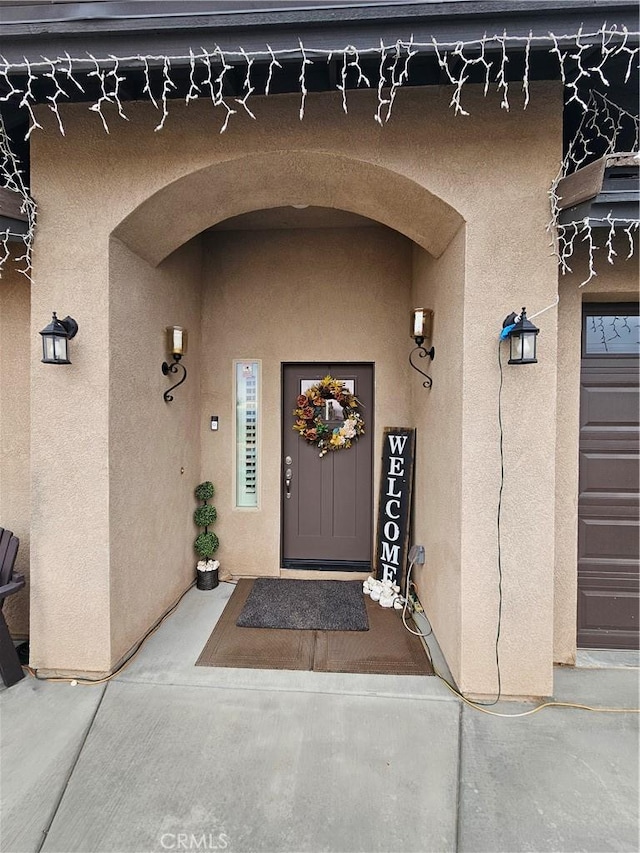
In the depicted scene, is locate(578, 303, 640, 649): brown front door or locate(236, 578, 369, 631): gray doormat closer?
locate(578, 303, 640, 649): brown front door

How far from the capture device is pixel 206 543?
3.55 metres

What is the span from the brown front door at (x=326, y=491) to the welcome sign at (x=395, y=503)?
0.19 meters

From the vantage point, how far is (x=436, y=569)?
2.74 m

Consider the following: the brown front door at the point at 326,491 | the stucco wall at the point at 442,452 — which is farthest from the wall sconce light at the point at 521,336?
the brown front door at the point at 326,491

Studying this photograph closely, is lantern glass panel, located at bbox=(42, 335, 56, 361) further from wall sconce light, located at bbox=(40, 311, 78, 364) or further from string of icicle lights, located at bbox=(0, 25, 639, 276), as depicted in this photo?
string of icicle lights, located at bbox=(0, 25, 639, 276)

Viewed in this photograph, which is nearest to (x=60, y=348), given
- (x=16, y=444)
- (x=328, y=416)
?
(x=16, y=444)

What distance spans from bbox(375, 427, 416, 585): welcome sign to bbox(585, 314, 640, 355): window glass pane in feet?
4.94

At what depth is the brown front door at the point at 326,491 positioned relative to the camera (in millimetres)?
3758

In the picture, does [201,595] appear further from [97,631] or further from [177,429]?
[177,429]

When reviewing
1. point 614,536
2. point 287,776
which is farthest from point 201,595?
point 614,536

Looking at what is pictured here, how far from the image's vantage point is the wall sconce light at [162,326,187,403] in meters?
2.95

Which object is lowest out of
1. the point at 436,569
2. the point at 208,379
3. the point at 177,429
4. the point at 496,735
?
the point at 496,735

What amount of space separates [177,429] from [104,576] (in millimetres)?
1307

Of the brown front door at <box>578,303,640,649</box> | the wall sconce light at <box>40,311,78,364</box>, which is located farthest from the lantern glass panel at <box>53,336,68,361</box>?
the brown front door at <box>578,303,640,649</box>
